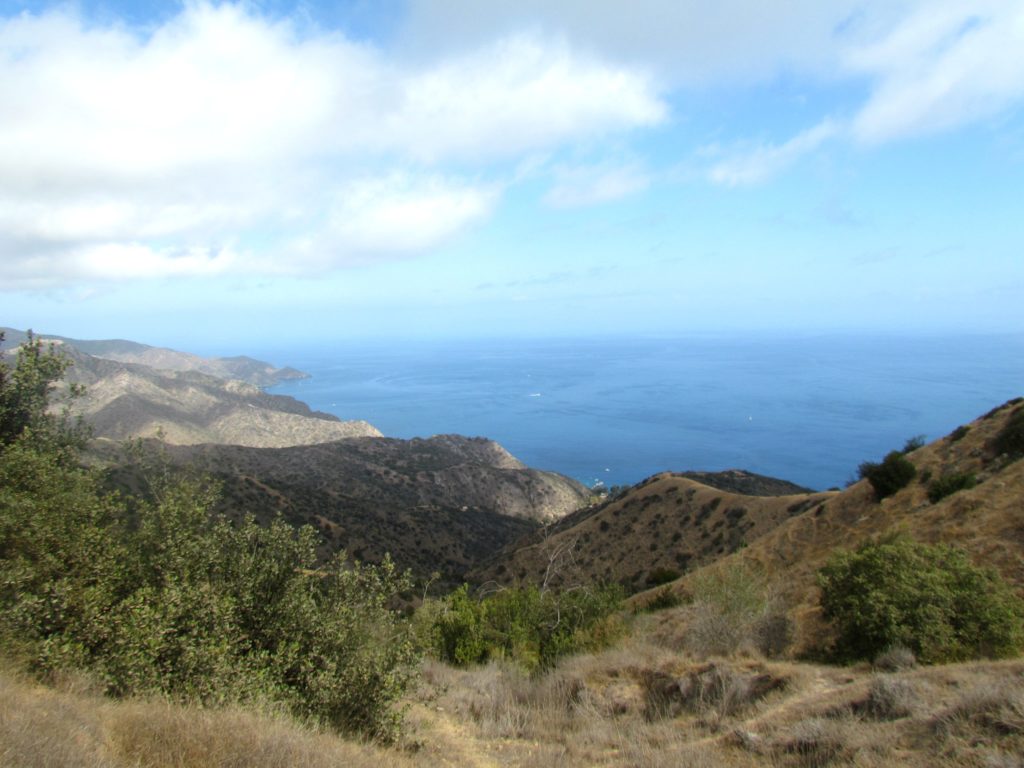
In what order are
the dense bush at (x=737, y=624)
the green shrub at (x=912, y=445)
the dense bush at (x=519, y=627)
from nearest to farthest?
1. the dense bush at (x=737, y=624)
2. the dense bush at (x=519, y=627)
3. the green shrub at (x=912, y=445)

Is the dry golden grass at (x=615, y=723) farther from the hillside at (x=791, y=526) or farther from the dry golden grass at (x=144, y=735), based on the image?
the hillside at (x=791, y=526)

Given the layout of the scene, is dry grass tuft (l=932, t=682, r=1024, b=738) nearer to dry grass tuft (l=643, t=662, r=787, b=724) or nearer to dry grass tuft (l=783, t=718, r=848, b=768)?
dry grass tuft (l=783, t=718, r=848, b=768)

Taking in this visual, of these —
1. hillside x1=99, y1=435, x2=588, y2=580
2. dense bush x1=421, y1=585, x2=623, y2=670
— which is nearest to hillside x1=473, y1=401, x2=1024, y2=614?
dense bush x1=421, y1=585, x2=623, y2=670

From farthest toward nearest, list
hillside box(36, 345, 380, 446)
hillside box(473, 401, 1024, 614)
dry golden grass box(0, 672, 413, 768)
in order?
hillside box(36, 345, 380, 446)
hillside box(473, 401, 1024, 614)
dry golden grass box(0, 672, 413, 768)

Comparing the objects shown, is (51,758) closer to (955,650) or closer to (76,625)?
(76,625)

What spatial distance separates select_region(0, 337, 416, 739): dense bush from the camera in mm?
6961

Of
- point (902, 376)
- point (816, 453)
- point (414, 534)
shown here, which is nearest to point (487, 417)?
point (816, 453)

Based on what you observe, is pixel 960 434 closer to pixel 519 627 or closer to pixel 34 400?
pixel 519 627

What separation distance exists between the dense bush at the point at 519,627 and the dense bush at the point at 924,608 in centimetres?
583

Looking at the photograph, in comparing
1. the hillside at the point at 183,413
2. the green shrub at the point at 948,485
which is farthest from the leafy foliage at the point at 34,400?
the hillside at the point at 183,413

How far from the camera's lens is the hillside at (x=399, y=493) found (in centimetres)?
4634

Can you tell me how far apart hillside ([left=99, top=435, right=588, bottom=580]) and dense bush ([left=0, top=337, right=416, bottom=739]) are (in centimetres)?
2595

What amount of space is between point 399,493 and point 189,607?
6631 cm

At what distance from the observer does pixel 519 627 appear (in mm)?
15844
